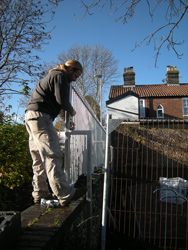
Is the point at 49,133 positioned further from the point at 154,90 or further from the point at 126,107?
the point at 154,90

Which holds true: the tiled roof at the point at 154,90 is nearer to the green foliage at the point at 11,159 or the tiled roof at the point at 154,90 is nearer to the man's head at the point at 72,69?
the green foliage at the point at 11,159

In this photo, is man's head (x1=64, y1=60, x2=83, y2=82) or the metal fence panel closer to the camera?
man's head (x1=64, y1=60, x2=83, y2=82)

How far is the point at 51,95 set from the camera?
91.2 inches

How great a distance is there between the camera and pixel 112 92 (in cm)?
2503

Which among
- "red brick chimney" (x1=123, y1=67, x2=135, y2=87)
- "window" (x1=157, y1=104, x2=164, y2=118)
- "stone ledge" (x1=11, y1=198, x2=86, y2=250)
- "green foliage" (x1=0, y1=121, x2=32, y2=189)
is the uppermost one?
"red brick chimney" (x1=123, y1=67, x2=135, y2=87)

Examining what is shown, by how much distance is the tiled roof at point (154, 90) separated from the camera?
2417 centimetres

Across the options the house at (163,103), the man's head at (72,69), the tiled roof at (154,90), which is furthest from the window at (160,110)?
the man's head at (72,69)

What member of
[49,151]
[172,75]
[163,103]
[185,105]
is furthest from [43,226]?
[172,75]

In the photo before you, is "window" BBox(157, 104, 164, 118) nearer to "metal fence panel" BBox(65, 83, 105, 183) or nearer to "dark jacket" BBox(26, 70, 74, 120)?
"metal fence panel" BBox(65, 83, 105, 183)

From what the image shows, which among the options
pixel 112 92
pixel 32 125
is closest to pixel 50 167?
pixel 32 125

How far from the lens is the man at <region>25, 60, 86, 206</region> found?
208cm

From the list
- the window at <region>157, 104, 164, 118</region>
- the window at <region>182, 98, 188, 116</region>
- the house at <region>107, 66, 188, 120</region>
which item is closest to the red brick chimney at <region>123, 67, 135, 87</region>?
the house at <region>107, 66, 188, 120</region>

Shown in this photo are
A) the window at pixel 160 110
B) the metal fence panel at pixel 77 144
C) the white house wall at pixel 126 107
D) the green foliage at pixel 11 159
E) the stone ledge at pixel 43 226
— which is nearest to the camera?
the stone ledge at pixel 43 226

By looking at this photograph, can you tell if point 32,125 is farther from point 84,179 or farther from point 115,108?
point 115,108
